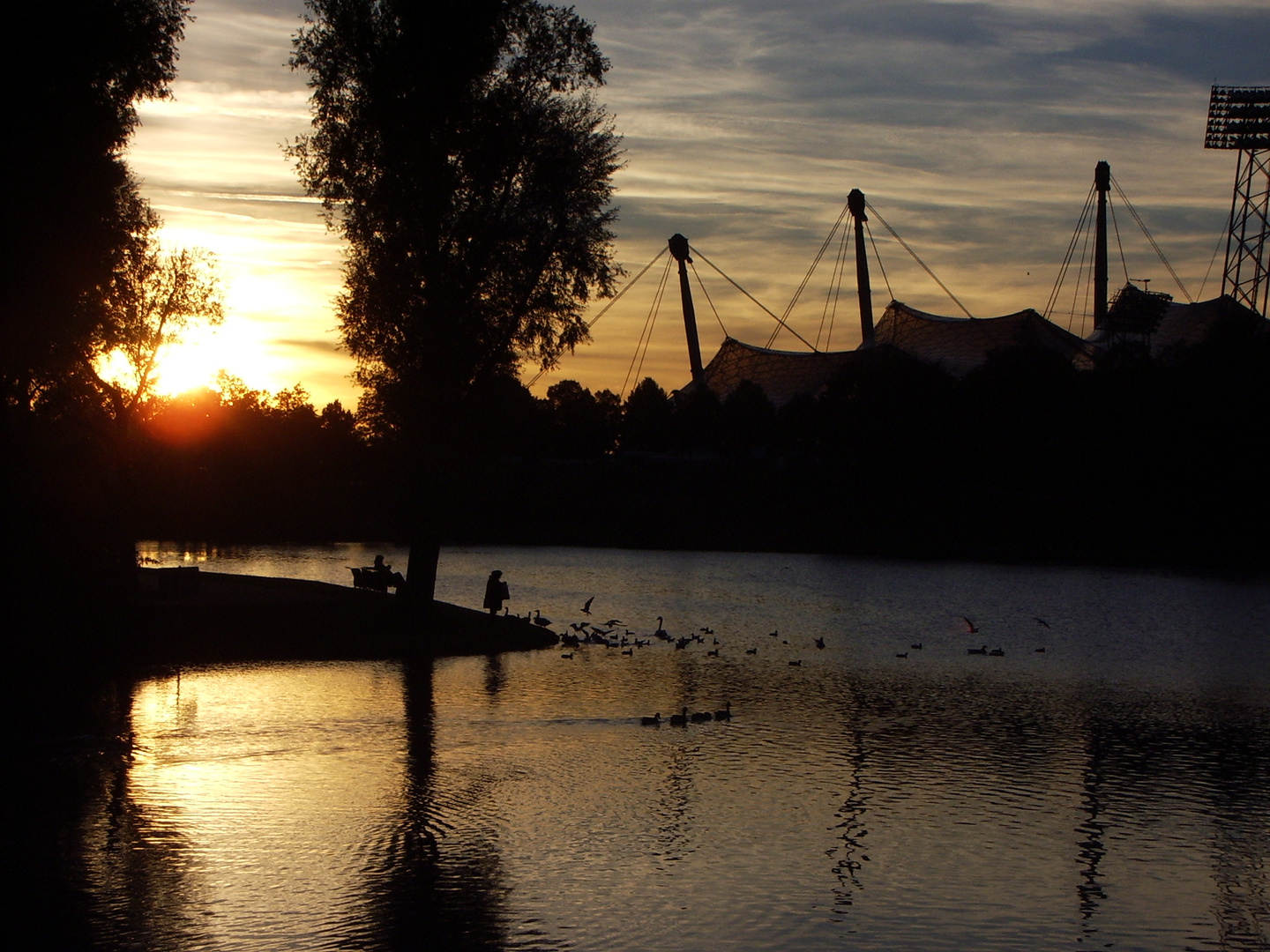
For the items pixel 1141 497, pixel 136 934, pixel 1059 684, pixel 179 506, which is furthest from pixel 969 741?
pixel 179 506

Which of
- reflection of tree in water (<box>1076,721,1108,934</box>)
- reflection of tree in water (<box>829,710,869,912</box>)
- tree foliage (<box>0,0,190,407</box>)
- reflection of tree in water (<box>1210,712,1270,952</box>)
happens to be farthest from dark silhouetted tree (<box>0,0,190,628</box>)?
reflection of tree in water (<box>1210,712,1270,952</box>)

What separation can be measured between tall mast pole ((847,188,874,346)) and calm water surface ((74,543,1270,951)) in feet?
368

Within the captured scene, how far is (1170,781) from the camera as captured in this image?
18.0 metres

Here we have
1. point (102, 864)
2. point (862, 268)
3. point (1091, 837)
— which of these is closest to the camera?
point (102, 864)

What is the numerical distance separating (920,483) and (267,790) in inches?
3410

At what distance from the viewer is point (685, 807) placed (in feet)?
50.9

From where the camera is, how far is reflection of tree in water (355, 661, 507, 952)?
35.2ft

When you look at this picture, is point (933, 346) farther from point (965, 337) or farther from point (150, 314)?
point (150, 314)

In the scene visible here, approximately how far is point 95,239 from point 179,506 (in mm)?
70754

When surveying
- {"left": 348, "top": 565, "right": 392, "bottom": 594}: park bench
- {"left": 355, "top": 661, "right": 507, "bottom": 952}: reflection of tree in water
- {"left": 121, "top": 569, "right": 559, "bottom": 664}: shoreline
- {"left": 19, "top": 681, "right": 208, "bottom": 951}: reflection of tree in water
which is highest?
{"left": 348, "top": 565, "right": 392, "bottom": 594}: park bench

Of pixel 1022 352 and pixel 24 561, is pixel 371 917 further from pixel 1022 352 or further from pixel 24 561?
pixel 1022 352

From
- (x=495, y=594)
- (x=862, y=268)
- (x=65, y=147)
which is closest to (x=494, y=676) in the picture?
(x=495, y=594)

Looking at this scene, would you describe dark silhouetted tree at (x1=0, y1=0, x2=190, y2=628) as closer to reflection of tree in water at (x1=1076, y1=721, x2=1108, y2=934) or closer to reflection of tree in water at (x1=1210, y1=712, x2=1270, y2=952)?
reflection of tree in water at (x1=1076, y1=721, x2=1108, y2=934)

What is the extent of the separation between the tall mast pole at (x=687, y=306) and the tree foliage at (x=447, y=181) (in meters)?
113
